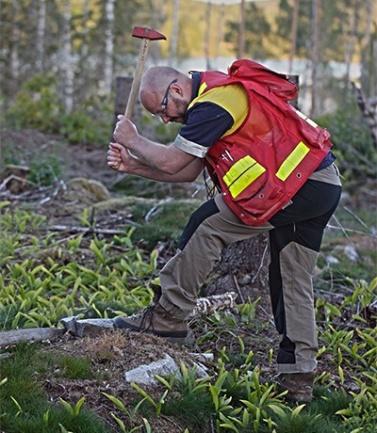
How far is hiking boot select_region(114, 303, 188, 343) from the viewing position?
5.11m

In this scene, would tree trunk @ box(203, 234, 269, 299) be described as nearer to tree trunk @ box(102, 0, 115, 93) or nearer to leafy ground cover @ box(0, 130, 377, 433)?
leafy ground cover @ box(0, 130, 377, 433)

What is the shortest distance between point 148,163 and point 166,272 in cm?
67

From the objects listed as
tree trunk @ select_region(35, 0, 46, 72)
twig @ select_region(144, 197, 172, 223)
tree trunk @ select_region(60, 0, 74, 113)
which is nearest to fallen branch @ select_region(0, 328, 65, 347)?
twig @ select_region(144, 197, 172, 223)

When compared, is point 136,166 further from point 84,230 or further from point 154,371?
point 84,230

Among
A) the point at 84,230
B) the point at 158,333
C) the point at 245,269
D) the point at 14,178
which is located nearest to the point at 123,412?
the point at 158,333

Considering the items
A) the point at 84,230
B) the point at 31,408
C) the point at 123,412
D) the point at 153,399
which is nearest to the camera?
the point at 31,408

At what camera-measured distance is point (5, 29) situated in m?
22.9

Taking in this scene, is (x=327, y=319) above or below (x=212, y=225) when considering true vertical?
below

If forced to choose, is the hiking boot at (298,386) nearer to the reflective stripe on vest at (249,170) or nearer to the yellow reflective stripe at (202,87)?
the reflective stripe on vest at (249,170)

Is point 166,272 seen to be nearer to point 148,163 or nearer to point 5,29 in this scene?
point 148,163

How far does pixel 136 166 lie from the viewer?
189 inches

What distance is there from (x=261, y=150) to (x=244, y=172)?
0.15m

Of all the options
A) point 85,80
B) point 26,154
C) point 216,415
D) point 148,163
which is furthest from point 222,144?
point 85,80

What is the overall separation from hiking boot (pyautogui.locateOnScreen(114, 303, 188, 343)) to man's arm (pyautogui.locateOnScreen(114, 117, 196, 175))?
2.90 ft
